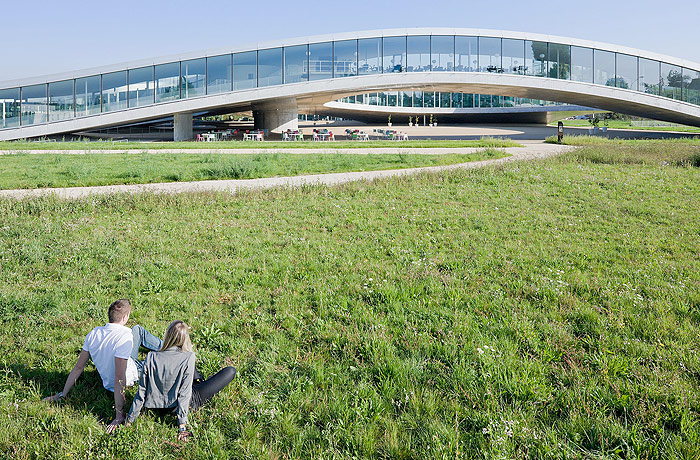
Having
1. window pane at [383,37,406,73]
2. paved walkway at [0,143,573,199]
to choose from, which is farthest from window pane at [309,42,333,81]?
paved walkway at [0,143,573,199]

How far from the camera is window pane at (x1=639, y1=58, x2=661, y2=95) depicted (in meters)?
41.9

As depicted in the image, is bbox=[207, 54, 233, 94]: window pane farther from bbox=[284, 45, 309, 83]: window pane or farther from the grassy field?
the grassy field

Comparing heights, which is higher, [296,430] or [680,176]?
[680,176]

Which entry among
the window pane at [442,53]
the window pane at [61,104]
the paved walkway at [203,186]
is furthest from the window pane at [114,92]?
the paved walkway at [203,186]

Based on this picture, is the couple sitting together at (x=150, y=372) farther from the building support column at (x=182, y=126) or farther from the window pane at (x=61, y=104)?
the window pane at (x=61, y=104)

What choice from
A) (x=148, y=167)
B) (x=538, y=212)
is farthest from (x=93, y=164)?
(x=538, y=212)

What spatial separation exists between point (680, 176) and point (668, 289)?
34.8ft

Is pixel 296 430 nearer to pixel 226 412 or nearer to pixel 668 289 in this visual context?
pixel 226 412

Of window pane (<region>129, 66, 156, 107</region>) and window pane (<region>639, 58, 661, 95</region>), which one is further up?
window pane (<region>639, 58, 661, 95</region>)

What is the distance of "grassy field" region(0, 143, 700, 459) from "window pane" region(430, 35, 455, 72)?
3275 centimetres

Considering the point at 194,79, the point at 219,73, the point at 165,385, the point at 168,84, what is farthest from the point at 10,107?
the point at 165,385

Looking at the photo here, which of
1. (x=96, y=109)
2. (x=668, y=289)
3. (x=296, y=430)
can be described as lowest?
(x=296, y=430)

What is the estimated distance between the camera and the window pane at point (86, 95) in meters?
36.8

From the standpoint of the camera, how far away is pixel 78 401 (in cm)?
399
